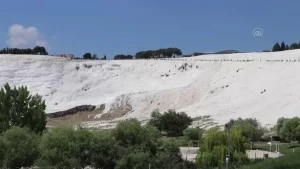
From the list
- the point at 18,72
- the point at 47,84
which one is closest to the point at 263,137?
the point at 47,84

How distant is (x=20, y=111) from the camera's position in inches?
1699

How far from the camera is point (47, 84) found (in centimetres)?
11906

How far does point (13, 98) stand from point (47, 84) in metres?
76.5

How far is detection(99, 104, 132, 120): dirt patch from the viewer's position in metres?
91.2

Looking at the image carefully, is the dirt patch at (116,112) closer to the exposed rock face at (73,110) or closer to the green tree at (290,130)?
the exposed rock face at (73,110)

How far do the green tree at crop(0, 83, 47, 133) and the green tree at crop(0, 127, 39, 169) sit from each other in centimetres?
792

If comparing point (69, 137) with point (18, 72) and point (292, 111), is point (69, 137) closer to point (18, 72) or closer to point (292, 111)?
point (292, 111)

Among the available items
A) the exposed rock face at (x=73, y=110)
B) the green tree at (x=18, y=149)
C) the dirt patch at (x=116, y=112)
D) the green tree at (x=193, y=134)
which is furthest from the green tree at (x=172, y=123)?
the exposed rock face at (x=73, y=110)

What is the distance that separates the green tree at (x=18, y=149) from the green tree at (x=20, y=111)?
7.92m

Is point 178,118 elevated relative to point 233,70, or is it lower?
lower

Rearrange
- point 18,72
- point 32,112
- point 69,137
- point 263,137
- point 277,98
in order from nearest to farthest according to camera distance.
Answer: point 69,137 < point 32,112 < point 263,137 < point 277,98 < point 18,72

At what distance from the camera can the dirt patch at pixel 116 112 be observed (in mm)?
91156

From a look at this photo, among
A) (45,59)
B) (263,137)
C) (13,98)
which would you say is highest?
(45,59)

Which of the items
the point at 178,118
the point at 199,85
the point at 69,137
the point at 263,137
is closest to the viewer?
the point at 69,137
